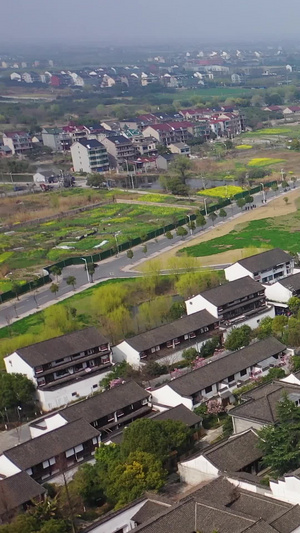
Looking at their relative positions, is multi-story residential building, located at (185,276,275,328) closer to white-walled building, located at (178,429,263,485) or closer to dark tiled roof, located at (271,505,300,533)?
white-walled building, located at (178,429,263,485)

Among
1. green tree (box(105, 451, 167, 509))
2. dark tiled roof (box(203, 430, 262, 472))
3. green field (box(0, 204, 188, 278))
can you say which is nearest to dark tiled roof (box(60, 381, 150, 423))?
green tree (box(105, 451, 167, 509))

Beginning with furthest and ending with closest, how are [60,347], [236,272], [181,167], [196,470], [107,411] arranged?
1. [181,167]
2. [236,272]
3. [60,347]
4. [107,411]
5. [196,470]

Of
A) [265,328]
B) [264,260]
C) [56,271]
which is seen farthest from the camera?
[56,271]

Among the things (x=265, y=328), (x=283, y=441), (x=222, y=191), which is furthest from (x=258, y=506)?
(x=222, y=191)

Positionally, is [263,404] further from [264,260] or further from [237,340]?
[264,260]

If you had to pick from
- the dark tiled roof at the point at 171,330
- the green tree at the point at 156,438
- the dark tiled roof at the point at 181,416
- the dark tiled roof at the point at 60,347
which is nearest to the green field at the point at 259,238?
the dark tiled roof at the point at 171,330

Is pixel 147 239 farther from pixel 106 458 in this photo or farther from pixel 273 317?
pixel 106 458

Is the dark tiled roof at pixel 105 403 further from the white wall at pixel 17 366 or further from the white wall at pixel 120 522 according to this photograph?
the white wall at pixel 120 522
